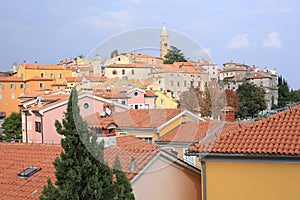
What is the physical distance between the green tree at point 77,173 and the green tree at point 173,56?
4.11ft

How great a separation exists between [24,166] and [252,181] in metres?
3.81

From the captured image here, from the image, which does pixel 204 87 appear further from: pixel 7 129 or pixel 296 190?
pixel 7 129

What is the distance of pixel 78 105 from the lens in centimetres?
362

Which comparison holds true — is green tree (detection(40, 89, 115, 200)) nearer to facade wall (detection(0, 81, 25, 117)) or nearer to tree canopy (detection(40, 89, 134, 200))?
tree canopy (detection(40, 89, 134, 200))

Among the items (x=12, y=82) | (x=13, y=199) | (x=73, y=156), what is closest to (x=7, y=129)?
(x=12, y=82)

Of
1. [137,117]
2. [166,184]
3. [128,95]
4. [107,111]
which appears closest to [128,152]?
[137,117]

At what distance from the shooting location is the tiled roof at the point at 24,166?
6.03 meters

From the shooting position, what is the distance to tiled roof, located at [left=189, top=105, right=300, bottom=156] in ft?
17.8

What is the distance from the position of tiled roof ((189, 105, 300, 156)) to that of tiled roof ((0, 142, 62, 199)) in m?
2.42

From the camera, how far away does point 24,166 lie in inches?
279

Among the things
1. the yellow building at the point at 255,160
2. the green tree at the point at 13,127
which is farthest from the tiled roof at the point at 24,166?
the green tree at the point at 13,127

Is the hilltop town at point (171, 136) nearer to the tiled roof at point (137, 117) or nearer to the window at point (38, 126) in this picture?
the tiled roof at point (137, 117)

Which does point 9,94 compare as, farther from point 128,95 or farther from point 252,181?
point 128,95

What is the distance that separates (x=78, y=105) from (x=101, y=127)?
0.29 metres
